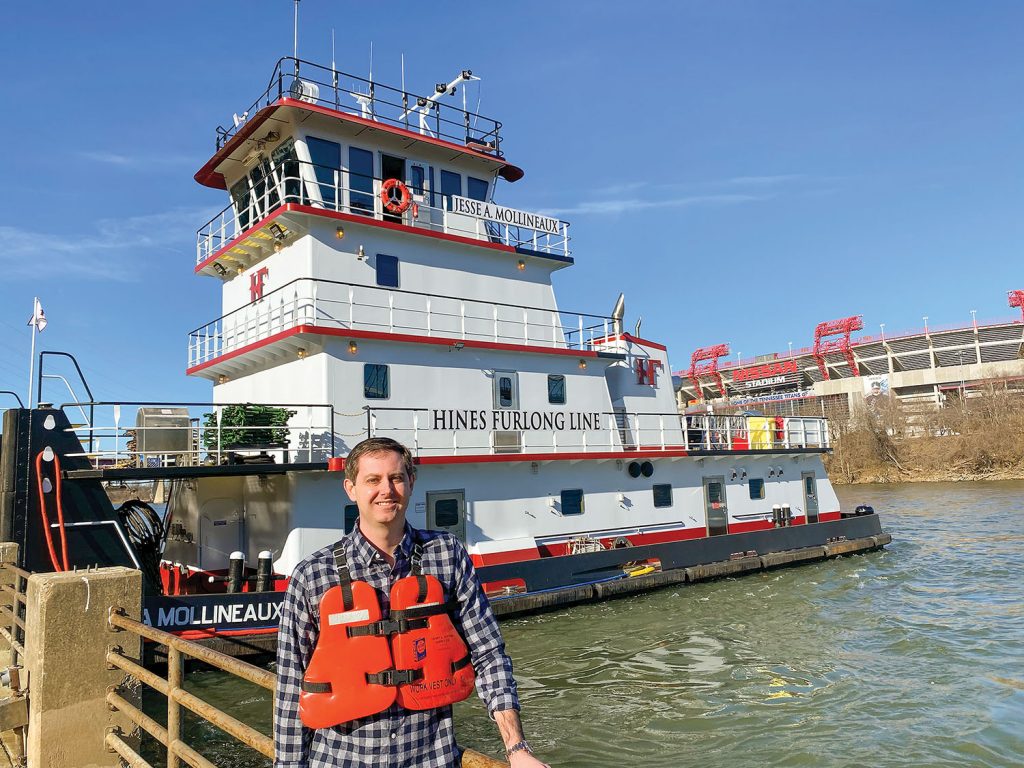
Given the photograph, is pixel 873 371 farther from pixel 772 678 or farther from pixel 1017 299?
pixel 772 678

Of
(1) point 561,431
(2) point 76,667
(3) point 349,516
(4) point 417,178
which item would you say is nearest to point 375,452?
(2) point 76,667

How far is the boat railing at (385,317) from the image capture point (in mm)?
13828

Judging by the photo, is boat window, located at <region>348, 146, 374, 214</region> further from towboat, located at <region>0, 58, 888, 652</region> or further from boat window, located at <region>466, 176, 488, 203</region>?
boat window, located at <region>466, 176, 488, 203</region>

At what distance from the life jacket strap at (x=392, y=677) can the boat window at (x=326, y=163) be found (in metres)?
13.5

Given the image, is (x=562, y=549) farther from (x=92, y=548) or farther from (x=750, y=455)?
(x=92, y=548)

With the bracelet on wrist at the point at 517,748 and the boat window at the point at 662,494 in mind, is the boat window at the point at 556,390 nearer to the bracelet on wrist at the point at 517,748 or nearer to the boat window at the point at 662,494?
the boat window at the point at 662,494

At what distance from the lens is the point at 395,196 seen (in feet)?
49.9

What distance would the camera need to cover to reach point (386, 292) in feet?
47.9

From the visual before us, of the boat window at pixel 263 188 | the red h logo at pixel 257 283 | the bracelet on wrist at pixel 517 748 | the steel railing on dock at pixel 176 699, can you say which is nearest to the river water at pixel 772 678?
the steel railing on dock at pixel 176 699

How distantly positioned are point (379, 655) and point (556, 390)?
1360 cm

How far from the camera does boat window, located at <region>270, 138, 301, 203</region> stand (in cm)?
1500

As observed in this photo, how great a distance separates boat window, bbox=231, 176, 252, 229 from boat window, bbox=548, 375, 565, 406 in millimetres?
7704

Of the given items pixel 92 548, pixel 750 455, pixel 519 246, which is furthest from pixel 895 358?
pixel 92 548

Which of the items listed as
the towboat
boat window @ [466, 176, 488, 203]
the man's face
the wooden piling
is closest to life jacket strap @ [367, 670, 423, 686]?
the man's face
